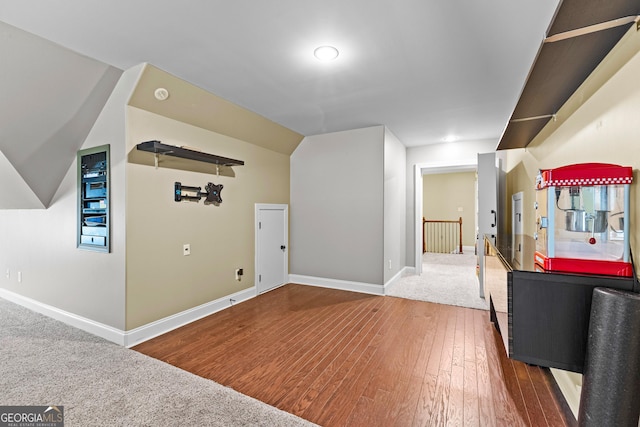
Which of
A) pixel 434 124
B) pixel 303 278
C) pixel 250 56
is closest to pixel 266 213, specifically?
pixel 303 278

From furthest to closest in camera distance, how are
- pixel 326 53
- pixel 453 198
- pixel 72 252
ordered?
pixel 453 198, pixel 72 252, pixel 326 53

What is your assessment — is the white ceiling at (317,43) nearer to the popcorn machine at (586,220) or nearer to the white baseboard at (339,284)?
the popcorn machine at (586,220)

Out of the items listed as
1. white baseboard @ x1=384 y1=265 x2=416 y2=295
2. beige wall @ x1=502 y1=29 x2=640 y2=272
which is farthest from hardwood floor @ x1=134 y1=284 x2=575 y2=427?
beige wall @ x1=502 y1=29 x2=640 y2=272

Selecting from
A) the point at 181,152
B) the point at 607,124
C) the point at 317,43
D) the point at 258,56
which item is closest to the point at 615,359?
the point at 607,124

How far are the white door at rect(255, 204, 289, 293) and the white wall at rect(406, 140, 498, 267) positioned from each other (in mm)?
2546

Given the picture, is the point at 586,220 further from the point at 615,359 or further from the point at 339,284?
the point at 339,284

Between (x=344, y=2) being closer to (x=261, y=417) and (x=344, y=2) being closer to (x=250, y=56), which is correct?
(x=250, y=56)

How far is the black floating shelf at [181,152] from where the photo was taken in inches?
111

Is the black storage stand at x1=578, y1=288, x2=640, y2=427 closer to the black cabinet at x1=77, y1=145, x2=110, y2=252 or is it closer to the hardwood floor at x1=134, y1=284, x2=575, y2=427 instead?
the hardwood floor at x1=134, y1=284, x2=575, y2=427

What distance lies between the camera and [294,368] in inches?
97.2

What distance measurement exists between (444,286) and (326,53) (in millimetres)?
4210

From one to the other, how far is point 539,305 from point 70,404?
2967 mm

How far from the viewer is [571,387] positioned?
1934mm

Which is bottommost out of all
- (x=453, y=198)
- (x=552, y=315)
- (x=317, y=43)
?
(x=552, y=315)
